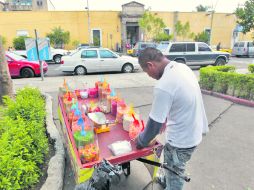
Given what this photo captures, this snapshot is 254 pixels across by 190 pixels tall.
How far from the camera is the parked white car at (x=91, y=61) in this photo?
11.6m

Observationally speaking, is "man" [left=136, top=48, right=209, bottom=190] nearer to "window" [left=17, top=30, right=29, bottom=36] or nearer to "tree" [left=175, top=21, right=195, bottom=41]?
"tree" [left=175, top=21, right=195, bottom=41]

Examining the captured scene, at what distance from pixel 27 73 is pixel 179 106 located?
11.0 m

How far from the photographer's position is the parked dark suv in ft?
42.3

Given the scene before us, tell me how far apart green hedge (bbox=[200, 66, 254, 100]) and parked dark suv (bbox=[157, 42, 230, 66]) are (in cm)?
475

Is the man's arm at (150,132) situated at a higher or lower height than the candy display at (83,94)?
higher

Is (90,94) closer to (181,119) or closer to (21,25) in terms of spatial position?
(181,119)

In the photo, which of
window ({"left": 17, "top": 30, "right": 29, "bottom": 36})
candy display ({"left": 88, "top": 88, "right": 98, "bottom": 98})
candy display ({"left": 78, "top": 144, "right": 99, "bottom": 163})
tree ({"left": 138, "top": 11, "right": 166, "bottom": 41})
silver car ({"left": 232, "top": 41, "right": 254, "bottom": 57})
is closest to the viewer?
candy display ({"left": 78, "top": 144, "right": 99, "bottom": 163})

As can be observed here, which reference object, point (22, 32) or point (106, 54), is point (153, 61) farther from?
point (22, 32)

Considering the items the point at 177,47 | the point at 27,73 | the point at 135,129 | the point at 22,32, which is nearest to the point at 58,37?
the point at 22,32

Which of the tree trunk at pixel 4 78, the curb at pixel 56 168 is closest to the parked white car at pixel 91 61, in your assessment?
the tree trunk at pixel 4 78

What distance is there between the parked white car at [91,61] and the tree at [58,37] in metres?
18.5

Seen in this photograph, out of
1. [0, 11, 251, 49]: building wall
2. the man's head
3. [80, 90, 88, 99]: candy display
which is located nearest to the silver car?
[0, 11, 251, 49]: building wall

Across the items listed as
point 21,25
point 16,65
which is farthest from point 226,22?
point 16,65

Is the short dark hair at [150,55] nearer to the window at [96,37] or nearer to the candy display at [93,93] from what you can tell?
the candy display at [93,93]
